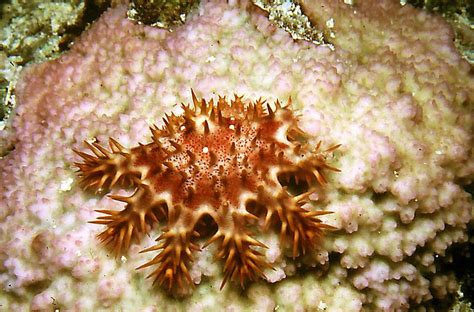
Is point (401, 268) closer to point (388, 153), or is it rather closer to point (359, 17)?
point (388, 153)

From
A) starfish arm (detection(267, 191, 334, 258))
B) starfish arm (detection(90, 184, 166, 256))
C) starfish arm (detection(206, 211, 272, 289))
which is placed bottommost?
starfish arm (detection(90, 184, 166, 256))

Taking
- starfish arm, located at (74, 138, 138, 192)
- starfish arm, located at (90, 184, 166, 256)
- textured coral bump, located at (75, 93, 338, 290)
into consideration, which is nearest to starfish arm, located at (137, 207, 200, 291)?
textured coral bump, located at (75, 93, 338, 290)

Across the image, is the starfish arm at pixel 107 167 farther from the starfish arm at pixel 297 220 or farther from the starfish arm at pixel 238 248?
the starfish arm at pixel 297 220

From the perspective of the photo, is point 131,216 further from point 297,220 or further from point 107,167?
point 297,220

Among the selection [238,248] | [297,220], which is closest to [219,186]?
[238,248]

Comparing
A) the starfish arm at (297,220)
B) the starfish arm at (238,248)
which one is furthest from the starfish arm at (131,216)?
the starfish arm at (297,220)

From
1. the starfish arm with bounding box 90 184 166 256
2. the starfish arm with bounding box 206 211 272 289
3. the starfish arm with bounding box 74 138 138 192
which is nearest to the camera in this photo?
the starfish arm with bounding box 206 211 272 289

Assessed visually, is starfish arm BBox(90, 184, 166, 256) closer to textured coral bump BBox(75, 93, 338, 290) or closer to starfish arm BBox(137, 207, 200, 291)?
textured coral bump BBox(75, 93, 338, 290)
